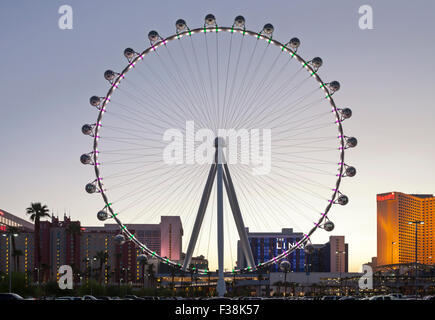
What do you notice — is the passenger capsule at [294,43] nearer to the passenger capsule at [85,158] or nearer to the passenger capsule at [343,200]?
the passenger capsule at [343,200]

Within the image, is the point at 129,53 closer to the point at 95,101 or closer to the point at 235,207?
the point at 95,101

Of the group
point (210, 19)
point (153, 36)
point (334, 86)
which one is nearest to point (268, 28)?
point (210, 19)

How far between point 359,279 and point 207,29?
452 feet

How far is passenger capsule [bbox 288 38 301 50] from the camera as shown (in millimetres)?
50991

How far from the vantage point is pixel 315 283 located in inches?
7407

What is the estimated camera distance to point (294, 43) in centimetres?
5103

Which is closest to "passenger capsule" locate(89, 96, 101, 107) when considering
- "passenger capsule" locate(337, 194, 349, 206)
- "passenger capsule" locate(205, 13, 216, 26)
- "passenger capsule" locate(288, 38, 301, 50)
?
"passenger capsule" locate(205, 13, 216, 26)

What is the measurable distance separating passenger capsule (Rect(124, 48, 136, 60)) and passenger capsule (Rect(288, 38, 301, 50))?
37.7 ft

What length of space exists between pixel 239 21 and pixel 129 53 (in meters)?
8.37

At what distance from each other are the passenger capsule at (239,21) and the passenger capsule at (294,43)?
12.3 ft
